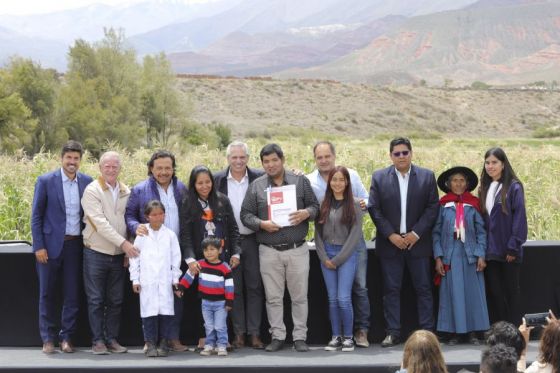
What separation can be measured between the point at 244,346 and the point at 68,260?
1.67 metres

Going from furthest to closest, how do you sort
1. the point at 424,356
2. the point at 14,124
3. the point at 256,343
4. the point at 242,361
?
1. the point at 14,124
2. the point at 256,343
3. the point at 242,361
4. the point at 424,356

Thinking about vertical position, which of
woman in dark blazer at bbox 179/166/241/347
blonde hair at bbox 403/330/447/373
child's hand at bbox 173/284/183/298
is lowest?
blonde hair at bbox 403/330/447/373

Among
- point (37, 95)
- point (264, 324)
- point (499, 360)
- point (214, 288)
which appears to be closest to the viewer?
point (499, 360)

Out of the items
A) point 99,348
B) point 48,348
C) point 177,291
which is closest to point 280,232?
point 177,291

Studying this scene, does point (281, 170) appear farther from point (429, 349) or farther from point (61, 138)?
point (61, 138)

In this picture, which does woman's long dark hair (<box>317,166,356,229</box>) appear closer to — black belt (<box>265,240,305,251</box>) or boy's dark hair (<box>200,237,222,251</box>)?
black belt (<box>265,240,305,251</box>)

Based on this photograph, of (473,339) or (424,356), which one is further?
(473,339)

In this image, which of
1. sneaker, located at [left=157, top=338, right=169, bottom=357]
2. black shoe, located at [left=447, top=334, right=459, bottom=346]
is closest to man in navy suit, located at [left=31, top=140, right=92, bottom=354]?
sneaker, located at [left=157, top=338, right=169, bottom=357]

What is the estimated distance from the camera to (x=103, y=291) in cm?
721

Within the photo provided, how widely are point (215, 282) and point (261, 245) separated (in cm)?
54

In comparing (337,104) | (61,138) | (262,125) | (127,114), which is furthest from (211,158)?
(337,104)

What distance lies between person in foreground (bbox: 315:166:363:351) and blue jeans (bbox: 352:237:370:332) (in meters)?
0.09

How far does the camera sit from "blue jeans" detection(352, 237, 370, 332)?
7.37 m

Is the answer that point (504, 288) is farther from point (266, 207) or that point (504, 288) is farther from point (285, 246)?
point (266, 207)
